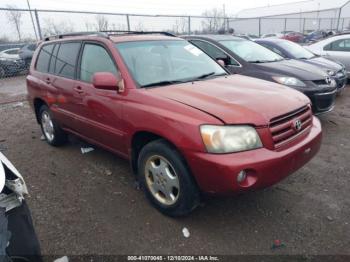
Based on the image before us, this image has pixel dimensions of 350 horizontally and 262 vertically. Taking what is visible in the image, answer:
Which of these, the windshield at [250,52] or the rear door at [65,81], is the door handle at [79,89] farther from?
the windshield at [250,52]

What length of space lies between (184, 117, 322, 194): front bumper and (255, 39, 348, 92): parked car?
4.90 metres

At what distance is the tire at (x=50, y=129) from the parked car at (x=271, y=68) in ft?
8.51

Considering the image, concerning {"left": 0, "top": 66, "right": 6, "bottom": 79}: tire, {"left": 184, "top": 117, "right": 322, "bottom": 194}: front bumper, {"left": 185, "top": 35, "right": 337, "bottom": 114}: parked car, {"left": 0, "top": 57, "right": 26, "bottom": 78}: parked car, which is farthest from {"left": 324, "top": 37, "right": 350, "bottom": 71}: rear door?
{"left": 0, "top": 66, "right": 6, "bottom": 79}: tire

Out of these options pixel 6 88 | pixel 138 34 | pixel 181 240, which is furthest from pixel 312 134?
pixel 6 88

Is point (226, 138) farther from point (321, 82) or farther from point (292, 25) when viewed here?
point (292, 25)

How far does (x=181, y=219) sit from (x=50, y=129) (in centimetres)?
310

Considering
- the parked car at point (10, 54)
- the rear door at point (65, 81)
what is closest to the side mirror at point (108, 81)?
the rear door at point (65, 81)

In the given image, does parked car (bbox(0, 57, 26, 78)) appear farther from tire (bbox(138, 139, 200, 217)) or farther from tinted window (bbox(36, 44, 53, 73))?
tire (bbox(138, 139, 200, 217))

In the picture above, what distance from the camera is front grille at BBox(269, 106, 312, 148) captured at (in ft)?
9.18

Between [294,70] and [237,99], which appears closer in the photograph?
[237,99]

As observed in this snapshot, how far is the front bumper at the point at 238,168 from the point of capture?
257 centimetres

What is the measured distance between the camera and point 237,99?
301cm

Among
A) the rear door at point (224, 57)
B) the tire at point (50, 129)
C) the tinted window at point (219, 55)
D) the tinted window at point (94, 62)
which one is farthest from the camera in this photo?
the tinted window at point (219, 55)

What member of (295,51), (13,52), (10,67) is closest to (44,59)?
(295,51)
